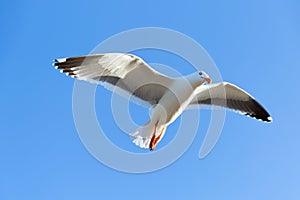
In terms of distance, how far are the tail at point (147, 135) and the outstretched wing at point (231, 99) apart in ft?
2.64

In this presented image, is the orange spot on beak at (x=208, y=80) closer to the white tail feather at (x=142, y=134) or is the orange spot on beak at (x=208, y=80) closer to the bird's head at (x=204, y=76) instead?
the bird's head at (x=204, y=76)

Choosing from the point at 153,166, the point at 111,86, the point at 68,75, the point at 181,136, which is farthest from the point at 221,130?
the point at 68,75

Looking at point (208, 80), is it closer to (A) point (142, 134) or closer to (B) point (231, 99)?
(B) point (231, 99)

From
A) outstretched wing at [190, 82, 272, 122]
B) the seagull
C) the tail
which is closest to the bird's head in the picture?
the seagull

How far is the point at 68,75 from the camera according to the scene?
489 cm

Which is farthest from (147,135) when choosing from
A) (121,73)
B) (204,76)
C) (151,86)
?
(204,76)

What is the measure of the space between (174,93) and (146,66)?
0.49m

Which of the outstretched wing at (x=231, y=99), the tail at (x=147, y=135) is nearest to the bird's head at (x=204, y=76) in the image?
the outstretched wing at (x=231, y=99)

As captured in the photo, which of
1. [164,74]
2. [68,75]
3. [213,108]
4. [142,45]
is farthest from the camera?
[213,108]

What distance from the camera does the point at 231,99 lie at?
20.7 feet

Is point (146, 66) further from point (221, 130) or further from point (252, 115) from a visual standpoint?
A: point (252, 115)

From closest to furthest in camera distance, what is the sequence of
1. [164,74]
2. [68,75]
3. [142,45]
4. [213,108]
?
[68,75] → [142,45] → [164,74] → [213,108]

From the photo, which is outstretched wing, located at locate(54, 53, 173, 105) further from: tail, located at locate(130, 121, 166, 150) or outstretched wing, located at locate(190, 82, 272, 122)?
outstretched wing, located at locate(190, 82, 272, 122)

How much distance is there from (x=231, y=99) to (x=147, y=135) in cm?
140
